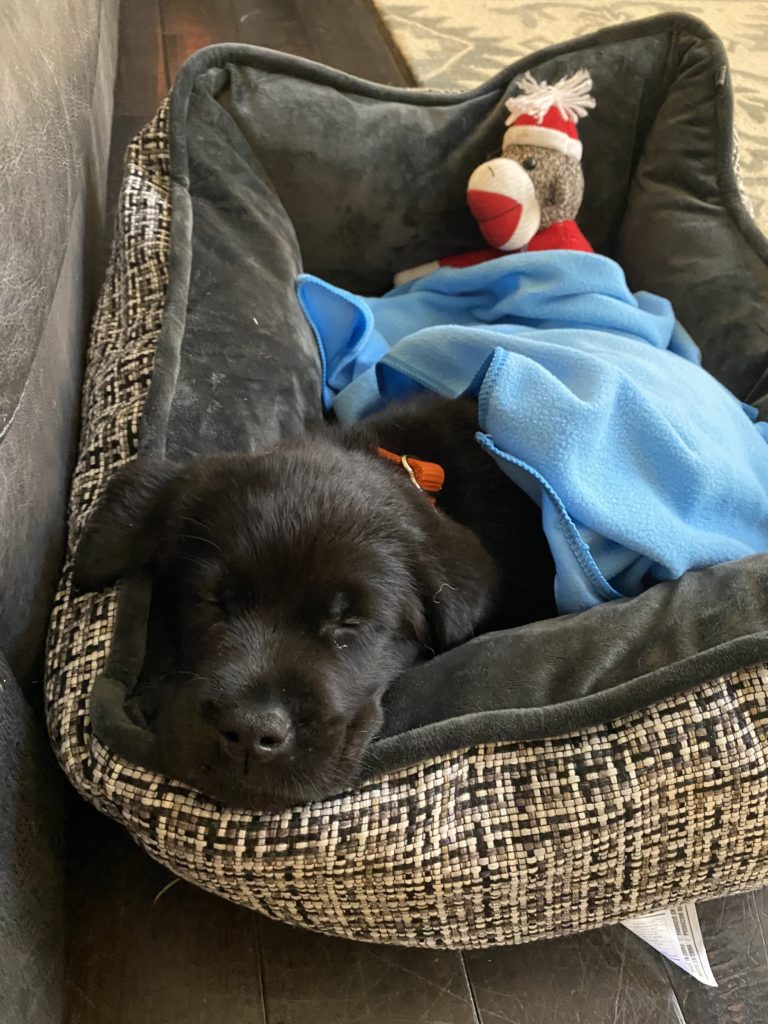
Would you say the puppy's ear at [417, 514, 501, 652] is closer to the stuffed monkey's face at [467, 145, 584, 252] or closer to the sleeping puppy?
the sleeping puppy

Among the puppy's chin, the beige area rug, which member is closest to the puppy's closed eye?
the puppy's chin

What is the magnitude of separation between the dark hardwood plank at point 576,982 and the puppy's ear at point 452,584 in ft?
1.54

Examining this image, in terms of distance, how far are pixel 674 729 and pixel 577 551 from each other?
0.32 metres

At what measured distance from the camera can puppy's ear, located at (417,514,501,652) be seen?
1111 millimetres

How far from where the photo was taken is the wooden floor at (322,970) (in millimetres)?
1170

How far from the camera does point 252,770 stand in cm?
93

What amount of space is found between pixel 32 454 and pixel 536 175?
1262 mm

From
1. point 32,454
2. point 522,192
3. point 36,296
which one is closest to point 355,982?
point 32,454

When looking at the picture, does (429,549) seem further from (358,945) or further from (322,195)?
(322,195)

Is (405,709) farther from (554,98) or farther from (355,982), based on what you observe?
(554,98)

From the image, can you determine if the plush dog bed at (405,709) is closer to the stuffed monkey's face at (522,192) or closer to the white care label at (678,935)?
the white care label at (678,935)

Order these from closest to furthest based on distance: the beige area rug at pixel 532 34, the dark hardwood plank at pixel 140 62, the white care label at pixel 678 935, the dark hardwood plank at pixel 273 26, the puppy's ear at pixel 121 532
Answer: the puppy's ear at pixel 121 532 → the white care label at pixel 678 935 → the dark hardwood plank at pixel 140 62 → the beige area rug at pixel 532 34 → the dark hardwood plank at pixel 273 26

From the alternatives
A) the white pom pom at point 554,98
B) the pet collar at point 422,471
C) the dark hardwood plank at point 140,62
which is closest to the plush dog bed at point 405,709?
the pet collar at point 422,471

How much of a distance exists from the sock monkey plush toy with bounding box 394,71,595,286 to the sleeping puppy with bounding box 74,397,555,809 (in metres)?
0.90
